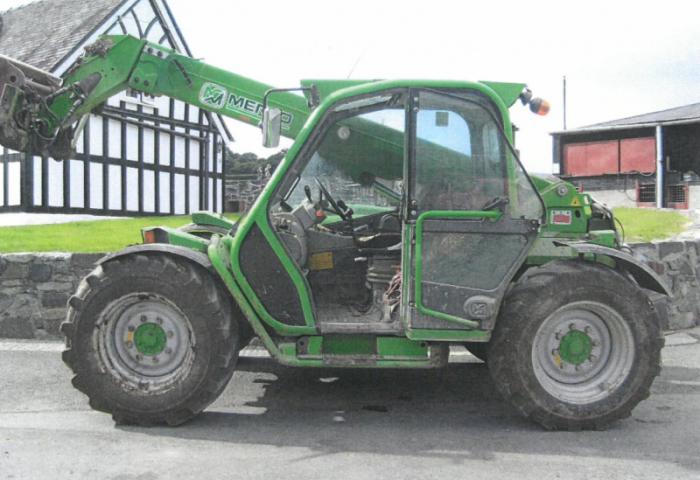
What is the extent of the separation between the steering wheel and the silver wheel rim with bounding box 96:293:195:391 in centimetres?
144

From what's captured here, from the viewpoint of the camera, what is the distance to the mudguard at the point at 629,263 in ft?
15.8

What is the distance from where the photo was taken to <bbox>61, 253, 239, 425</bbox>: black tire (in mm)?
4691

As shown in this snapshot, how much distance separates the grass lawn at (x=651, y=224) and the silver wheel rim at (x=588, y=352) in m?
4.90

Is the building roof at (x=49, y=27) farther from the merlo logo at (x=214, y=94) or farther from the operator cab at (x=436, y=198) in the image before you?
the operator cab at (x=436, y=198)

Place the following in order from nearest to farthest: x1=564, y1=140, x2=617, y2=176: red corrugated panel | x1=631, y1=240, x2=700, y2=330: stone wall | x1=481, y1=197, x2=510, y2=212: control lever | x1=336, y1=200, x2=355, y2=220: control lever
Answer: x1=481, y1=197, x2=510, y2=212: control lever → x1=336, y1=200, x2=355, y2=220: control lever → x1=631, y1=240, x2=700, y2=330: stone wall → x1=564, y1=140, x2=617, y2=176: red corrugated panel

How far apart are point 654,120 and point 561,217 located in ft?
98.8

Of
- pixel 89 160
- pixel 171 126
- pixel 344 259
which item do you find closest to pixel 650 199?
pixel 171 126

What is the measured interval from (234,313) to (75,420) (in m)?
1.34

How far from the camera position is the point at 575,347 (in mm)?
4824

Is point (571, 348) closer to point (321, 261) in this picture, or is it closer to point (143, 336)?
point (321, 261)

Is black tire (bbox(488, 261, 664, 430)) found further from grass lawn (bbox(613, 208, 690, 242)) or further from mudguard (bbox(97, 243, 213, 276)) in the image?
grass lawn (bbox(613, 208, 690, 242))

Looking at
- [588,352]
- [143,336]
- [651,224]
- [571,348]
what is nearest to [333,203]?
[143,336]

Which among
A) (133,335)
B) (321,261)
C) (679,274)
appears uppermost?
(321,261)

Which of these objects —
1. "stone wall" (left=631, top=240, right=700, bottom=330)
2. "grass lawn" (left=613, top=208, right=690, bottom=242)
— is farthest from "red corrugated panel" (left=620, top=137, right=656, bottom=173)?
"stone wall" (left=631, top=240, right=700, bottom=330)
